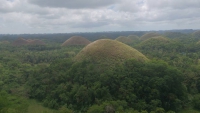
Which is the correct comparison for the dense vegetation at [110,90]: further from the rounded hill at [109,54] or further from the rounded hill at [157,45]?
the rounded hill at [157,45]

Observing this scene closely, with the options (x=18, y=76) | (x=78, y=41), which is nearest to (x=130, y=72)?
(x=18, y=76)

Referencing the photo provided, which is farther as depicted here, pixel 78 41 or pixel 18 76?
pixel 78 41

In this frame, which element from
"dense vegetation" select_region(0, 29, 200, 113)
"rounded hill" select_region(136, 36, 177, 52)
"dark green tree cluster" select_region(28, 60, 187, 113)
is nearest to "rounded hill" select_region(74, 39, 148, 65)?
"dense vegetation" select_region(0, 29, 200, 113)

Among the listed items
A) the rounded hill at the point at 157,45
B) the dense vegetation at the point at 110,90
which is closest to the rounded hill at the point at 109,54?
the dense vegetation at the point at 110,90

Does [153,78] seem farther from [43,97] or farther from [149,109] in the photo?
[43,97]

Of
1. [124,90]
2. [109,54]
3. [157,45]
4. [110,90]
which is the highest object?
[109,54]

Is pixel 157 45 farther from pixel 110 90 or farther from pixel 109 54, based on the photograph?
pixel 110 90

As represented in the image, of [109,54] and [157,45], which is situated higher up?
[109,54]

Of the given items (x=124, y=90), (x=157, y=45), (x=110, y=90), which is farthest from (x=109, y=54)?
(x=157, y=45)
